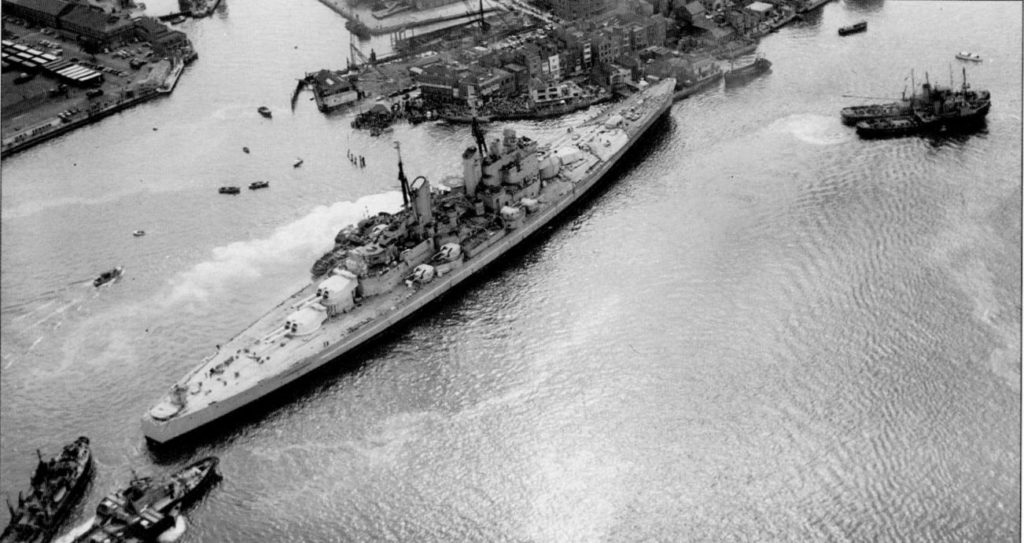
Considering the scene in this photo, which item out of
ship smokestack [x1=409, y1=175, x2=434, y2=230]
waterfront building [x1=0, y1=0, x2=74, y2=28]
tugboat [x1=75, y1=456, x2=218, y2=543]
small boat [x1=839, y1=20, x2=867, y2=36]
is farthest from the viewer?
waterfront building [x1=0, y1=0, x2=74, y2=28]

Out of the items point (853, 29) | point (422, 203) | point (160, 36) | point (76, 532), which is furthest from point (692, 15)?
point (76, 532)

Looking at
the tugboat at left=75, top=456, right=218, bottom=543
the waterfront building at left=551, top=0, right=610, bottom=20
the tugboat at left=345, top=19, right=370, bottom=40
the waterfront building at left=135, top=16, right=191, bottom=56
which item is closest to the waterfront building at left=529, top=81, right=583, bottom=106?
the waterfront building at left=551, top=0, right=610, bottom=20

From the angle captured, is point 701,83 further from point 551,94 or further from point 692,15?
point 692,15

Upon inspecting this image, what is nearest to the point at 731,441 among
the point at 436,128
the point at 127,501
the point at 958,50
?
the point at 127,501

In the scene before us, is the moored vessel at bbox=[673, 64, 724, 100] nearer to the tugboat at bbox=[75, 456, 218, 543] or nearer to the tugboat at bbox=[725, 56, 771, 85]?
the tugboat at bbox=[725, 56, 771, 85]

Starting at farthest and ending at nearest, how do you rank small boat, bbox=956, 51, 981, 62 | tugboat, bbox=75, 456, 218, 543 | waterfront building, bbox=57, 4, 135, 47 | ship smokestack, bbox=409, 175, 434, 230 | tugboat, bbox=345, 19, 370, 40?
tugboat, bbox=345, 19, 370, 40
waterfront building, bbox=57, 4, 135, 47
small boat, bbox=956, 51, 981, 62
ship smokestack, bbox=409, 175, 434, 230
tugboat, bbox=75, 456, 218, 543

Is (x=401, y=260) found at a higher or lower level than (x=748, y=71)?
lower

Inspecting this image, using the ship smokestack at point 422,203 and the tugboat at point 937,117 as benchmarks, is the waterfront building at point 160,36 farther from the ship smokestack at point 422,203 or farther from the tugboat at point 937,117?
the tugboat at point 937,117
